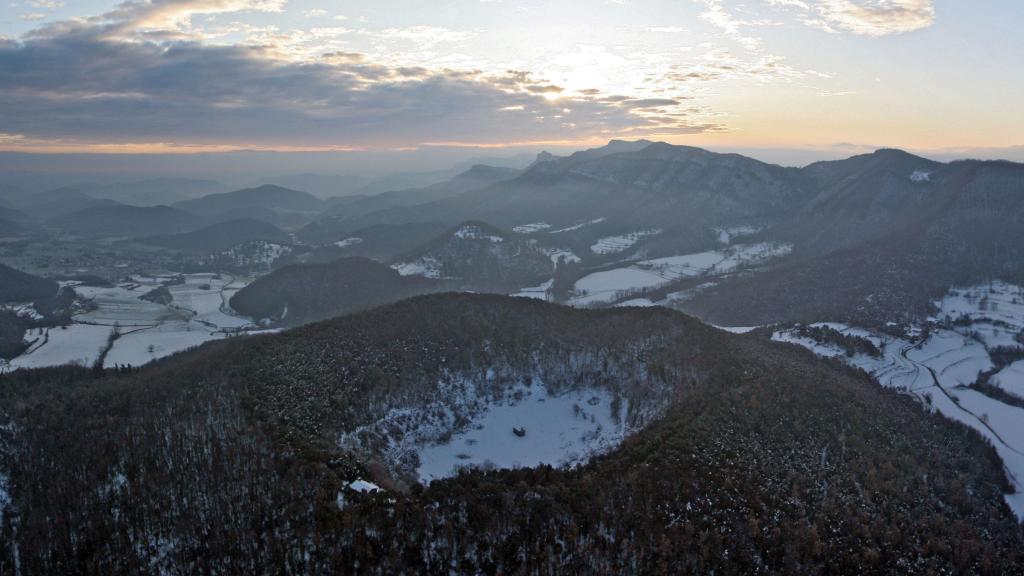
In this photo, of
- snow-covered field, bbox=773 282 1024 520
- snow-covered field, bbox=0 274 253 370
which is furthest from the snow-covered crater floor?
snow-covered field, bbox=0 274 253 370

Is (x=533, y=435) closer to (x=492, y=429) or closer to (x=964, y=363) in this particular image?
(x=492, y=429)

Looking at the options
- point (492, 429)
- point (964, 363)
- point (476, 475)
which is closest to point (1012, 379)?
point (964, 363)

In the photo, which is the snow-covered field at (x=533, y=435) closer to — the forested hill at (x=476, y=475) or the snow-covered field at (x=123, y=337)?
the forested hill at (x=476, y=475)

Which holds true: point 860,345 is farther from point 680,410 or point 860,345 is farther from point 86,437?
point 86,437

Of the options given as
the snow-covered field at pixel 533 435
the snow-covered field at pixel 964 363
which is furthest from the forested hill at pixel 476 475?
the snow-covered field at pixel 964 363

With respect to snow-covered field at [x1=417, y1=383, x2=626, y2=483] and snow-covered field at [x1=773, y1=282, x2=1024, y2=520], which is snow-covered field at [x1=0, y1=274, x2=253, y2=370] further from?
snow-covered field at [x1=773, y1=282, x2=1024, y2=520]
